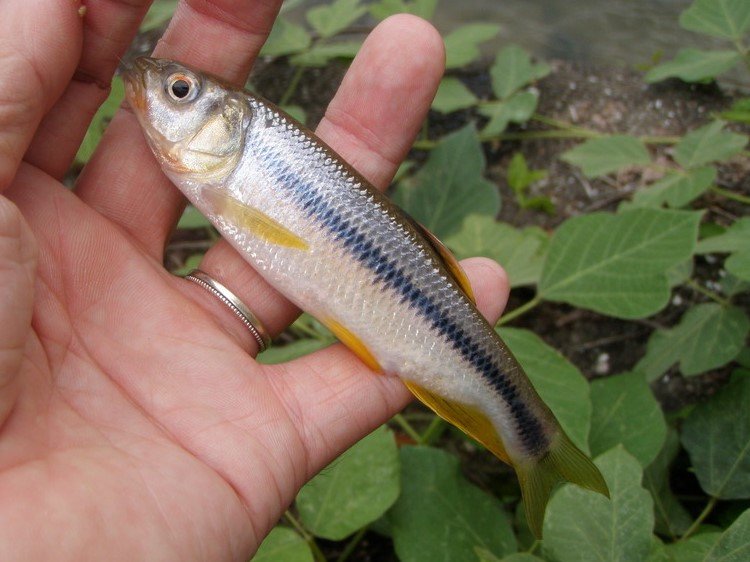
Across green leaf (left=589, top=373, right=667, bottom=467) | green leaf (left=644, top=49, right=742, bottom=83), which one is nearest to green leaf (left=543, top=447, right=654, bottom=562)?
green leaf (left=589, top=373, right=667, bottom=467)

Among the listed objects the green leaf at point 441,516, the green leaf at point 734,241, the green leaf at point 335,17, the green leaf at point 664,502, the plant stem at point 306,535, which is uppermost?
the green leaf at point 734,241

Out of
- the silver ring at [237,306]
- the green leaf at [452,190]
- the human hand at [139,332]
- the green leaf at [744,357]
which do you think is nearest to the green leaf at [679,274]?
the green leaf at [744,357]

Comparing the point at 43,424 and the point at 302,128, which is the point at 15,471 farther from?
the point at 302,128

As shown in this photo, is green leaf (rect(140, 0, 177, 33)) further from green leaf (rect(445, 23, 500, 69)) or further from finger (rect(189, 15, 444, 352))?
finger (rect(189, 15, 444, 352))

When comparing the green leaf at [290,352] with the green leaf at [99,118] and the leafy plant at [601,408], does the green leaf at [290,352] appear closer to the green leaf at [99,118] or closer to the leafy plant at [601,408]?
the leafy plant at [601,408]

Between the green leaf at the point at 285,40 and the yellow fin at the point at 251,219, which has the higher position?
the green leaf at the point at 285,40
